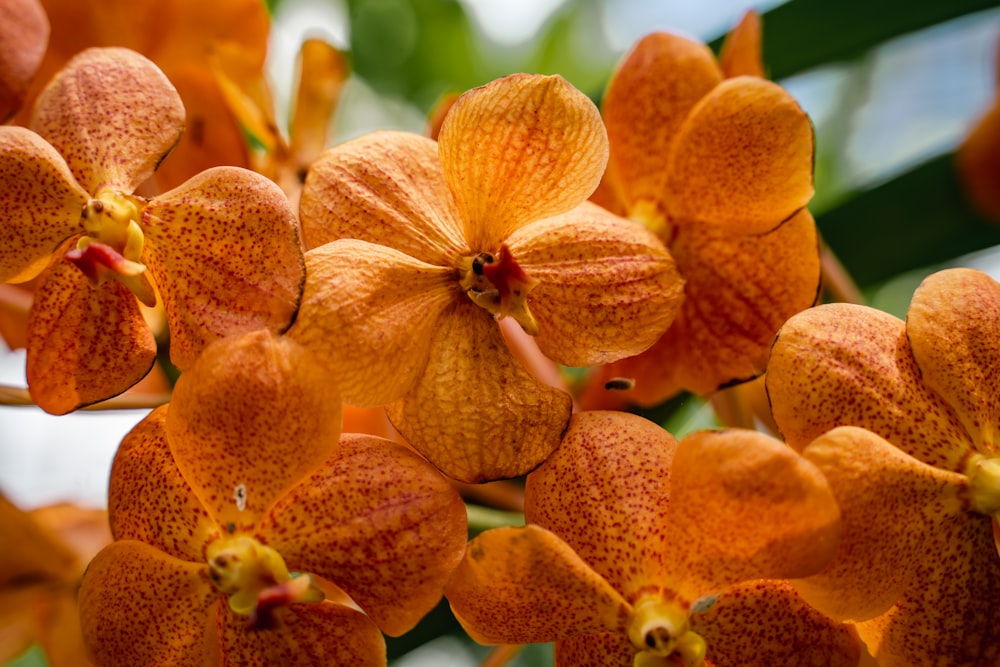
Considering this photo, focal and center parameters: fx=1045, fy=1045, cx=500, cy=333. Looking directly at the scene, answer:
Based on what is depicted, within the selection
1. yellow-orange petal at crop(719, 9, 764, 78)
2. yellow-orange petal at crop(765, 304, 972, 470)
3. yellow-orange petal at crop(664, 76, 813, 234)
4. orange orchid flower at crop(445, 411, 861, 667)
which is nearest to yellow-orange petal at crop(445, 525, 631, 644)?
orange orchid flower at crop(445, 411, 861, 667)

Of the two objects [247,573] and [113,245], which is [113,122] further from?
[247,573]

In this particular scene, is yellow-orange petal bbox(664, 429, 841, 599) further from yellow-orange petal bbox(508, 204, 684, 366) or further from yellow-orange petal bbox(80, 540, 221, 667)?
yellow-orange petal bbox(80, 540, 221, 667)

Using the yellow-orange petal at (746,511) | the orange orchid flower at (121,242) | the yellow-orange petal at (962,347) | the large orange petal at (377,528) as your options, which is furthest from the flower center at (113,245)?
the yellow-orange petal at (962,347)

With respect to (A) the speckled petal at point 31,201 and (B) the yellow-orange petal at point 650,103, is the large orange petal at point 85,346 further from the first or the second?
(B) the yellow-orange petal at point 650,103

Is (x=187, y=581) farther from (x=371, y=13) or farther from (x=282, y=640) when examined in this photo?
(x=371, y=13)

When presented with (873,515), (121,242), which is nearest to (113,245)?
(121,242)

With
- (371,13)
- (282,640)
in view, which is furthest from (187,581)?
(371,13)
